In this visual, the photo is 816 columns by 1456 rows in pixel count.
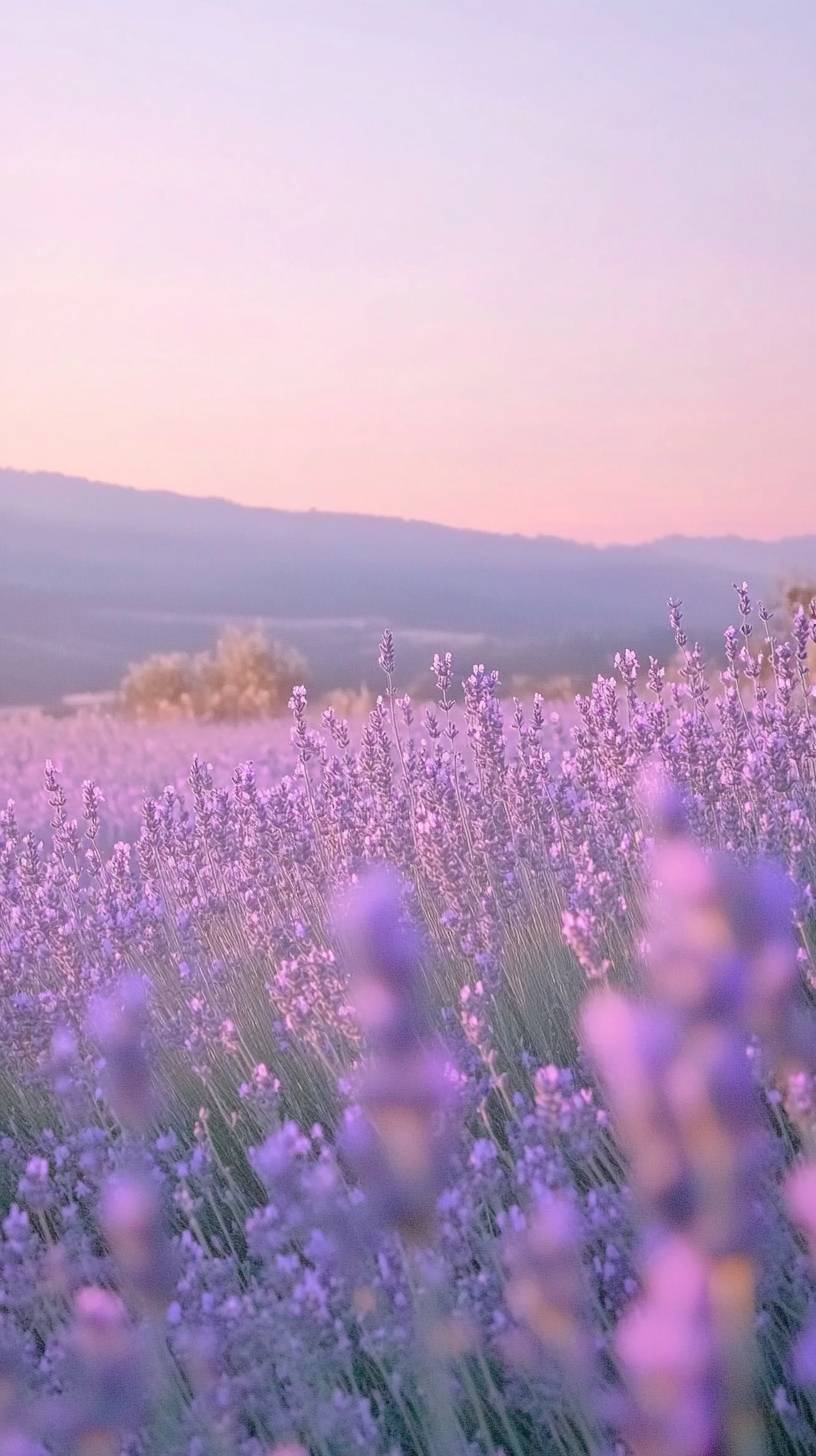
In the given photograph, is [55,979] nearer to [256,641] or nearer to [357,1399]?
[357,1399]

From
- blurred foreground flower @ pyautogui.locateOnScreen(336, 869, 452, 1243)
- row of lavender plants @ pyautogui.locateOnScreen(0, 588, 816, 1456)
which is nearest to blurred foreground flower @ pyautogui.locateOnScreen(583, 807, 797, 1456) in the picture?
row of lavender plants @ pyautogui.locateOnScreen(0, 588, 816, 1456)

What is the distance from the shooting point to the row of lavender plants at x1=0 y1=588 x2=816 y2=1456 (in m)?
1.22

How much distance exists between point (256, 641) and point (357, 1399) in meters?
14.3

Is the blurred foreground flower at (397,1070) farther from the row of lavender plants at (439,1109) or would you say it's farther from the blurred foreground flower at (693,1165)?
the blurred foreground flower at (693,1165)

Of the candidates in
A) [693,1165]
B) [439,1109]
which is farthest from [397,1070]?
[693,1165]

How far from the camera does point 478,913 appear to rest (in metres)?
3.88

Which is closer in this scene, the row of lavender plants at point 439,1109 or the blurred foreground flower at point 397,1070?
the row of lavender plants at point 439,1109

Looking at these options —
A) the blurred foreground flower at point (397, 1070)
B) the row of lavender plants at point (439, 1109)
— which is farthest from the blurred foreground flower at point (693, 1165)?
the blurred foreground flower at point (397, 1070)

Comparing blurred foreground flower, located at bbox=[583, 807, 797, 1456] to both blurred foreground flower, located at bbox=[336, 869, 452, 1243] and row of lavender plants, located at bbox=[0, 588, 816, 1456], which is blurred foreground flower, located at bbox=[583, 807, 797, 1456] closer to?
row of lavender plants, located at bbox=[0, 588, 816, 1456]

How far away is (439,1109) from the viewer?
1.54 m

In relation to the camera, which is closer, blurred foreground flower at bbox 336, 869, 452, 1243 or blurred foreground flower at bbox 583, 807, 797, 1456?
blurred foreground flower at bbox 583, 807, 797, 1456

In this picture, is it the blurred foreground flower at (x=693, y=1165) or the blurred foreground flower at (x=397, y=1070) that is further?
the blurred foreground flower at (x=397, y=1070)

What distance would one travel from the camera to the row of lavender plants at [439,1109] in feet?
4.01

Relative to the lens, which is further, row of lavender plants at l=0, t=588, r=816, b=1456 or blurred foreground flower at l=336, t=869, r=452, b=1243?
blurred foreground flower at l=336, t=869, r=452, b=1243
